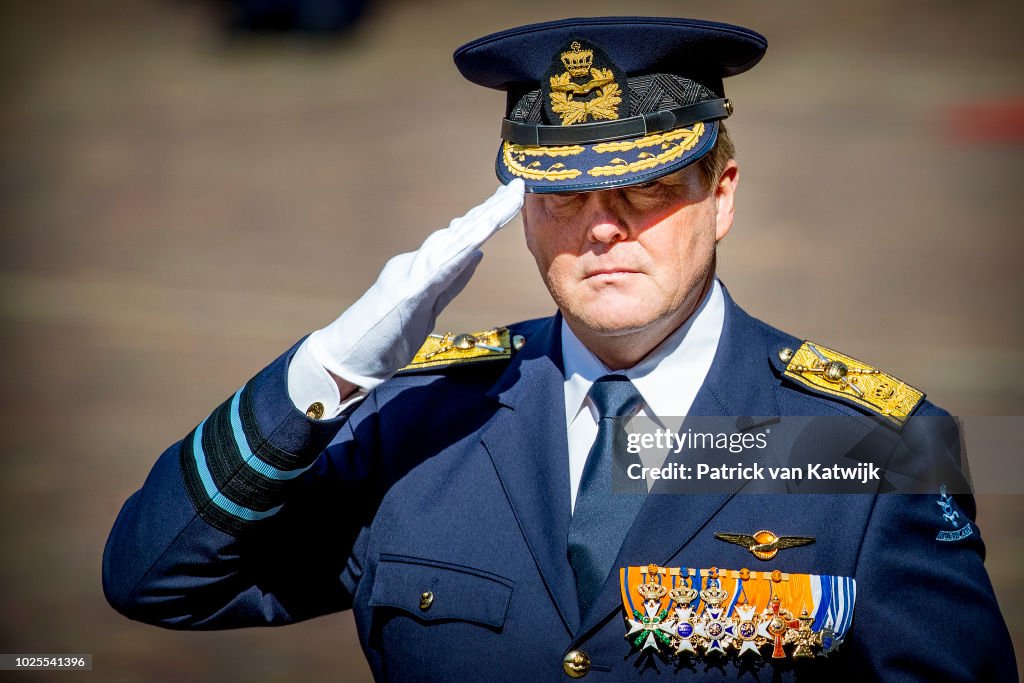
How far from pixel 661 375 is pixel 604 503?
0.33 meters

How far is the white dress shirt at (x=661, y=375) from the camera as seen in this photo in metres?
2.83

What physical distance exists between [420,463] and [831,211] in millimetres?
6071

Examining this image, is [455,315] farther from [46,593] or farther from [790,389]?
[790,389]

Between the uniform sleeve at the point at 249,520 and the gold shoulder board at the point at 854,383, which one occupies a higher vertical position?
the gold shoulder board at the point at 854,383

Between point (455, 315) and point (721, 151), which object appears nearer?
point (721, 151)

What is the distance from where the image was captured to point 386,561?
2814 mm

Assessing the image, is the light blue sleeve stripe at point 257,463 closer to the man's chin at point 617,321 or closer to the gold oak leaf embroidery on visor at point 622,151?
the man's chin at point 617,321

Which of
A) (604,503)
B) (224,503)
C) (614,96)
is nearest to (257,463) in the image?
(224,503)

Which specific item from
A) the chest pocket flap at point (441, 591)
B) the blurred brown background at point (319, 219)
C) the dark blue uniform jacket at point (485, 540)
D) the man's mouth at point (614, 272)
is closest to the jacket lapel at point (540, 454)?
the dark blue uniform jacket at point (485, 540)

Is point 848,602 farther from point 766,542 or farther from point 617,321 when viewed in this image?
point 617,321

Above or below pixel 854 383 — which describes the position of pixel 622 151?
above

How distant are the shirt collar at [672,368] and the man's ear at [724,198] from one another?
0.50ft

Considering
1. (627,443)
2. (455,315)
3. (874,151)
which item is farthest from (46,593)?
(874,151)

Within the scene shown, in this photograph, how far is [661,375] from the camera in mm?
2848
